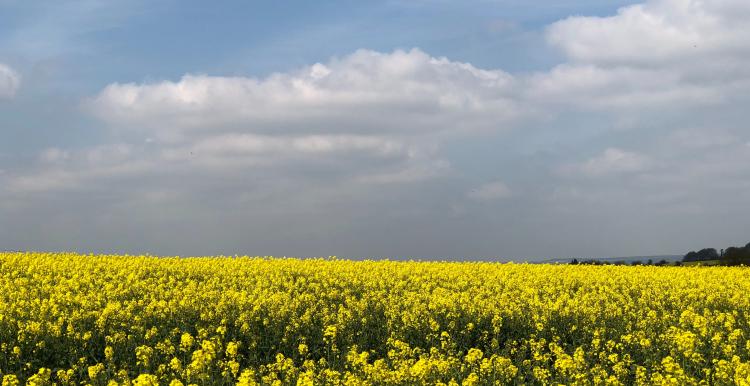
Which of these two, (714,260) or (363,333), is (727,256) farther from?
(363,333)

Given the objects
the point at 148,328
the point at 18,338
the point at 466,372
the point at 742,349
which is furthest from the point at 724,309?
the point at 18,338

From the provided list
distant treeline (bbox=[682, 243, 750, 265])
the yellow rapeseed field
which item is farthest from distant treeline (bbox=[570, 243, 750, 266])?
the yellow rapeseed field

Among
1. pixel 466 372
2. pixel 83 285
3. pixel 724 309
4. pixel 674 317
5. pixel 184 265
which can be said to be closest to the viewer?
pixel 466 372

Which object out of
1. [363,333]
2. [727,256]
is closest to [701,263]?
[727,256]

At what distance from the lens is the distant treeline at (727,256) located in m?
29.4

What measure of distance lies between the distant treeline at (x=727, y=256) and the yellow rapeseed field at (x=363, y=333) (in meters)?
11.7

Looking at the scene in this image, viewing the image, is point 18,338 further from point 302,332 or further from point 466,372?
point 466,372

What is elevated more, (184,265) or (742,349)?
(184,265)

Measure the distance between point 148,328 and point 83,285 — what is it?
18.1 feet

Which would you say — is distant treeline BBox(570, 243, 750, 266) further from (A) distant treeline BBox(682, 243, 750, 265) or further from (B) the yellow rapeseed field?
(B) the yellow rapeseed field

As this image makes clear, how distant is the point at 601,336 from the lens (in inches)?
519

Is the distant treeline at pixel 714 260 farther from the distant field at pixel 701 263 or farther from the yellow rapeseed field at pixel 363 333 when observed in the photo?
the yellow rapeseed field at pixel 363 333

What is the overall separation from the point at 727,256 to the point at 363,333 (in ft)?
75.9

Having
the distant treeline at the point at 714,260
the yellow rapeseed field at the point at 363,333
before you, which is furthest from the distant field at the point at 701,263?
the yellow rapeseed field at the point at 363,333
